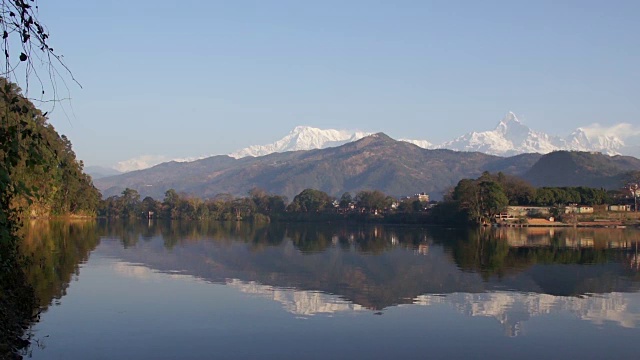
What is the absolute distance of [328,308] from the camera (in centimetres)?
2448

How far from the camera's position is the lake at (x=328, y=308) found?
18.2 metres

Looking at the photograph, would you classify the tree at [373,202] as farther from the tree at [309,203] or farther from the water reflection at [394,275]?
the water reflection at [394,275]

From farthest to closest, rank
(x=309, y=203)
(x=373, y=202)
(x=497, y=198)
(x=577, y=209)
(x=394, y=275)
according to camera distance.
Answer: (x=309, y=203), (x=373, y=202), (x=577, y=209), (x=497, y=198), (x=394, y=275)

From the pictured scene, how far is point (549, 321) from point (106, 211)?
153575 millimetres

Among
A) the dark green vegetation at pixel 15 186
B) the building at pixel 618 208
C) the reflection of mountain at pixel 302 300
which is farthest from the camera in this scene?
the building at pixel 618 208

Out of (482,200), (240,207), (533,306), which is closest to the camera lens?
(533,306)

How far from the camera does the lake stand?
59.8 feet

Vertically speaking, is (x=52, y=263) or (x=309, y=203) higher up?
(x=309, y=203)

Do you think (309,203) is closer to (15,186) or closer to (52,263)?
(52,263)

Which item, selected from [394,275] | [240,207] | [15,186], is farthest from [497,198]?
[15,186]

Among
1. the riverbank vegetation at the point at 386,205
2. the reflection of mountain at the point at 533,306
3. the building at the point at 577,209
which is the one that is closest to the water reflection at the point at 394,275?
the reflection of mountain at the point at 533,306

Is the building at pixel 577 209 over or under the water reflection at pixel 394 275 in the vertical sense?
over

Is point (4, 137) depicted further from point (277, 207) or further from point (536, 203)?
point (277, 207)

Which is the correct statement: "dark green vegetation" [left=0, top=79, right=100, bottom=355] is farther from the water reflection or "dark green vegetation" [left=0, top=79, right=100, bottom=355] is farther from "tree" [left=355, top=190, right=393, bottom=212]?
"tree" [left=355, top=190, right=393, bottom=212]
